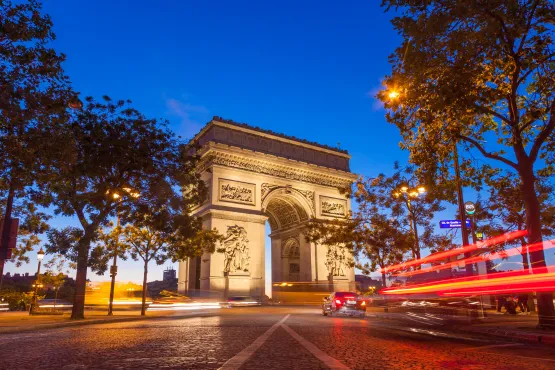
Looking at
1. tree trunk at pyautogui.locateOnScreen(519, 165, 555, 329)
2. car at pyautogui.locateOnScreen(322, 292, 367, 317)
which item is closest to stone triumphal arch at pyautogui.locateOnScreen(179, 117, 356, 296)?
car at pyautogui.locateOnScreen(322, 292, 367, 317)

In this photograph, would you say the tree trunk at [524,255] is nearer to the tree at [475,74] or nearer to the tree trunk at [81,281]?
the tree at [475,74]

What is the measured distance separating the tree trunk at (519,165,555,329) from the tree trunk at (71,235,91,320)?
55.2 ft

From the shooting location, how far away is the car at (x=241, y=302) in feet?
101

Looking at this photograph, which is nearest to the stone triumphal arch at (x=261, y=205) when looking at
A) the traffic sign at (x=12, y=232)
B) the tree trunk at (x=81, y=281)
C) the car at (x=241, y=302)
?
the car at (x=241, y=302)

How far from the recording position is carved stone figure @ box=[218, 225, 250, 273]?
112 ft

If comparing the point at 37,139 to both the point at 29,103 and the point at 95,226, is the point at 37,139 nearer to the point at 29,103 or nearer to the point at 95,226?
the point at 29,103

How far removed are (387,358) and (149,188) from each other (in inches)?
651

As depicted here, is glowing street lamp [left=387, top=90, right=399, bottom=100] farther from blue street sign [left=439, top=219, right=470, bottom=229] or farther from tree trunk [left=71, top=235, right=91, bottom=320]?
tree trunk [left=71, top=235, right=91, bottom=320]

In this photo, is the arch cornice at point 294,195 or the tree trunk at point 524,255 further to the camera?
the arch cornice at point 294,195

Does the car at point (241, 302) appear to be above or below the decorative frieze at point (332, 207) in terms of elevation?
below

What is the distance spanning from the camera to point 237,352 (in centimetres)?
700

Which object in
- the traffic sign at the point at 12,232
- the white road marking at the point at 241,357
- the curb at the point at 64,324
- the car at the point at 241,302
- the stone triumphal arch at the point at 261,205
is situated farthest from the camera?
the stone triumphal arch at the point at 261,205

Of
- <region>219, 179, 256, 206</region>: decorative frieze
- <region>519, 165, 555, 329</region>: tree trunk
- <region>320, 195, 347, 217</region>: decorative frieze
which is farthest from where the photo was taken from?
<region>320, 195, 347, 217</region>: decorative frieze

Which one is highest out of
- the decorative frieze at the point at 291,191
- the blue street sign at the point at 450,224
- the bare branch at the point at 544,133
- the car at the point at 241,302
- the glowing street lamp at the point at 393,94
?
the decorative frieze at the point at 291,191
